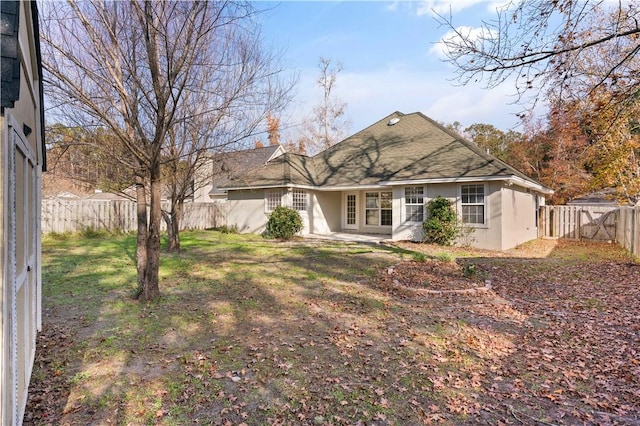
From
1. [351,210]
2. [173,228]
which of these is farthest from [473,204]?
[173,228]

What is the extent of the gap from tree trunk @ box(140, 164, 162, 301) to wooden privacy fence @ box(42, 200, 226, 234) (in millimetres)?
10310

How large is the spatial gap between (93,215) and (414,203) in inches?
543

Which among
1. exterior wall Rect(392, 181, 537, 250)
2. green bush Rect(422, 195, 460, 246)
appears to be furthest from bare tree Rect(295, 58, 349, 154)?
green bush Rect(422, 195, 460, 246)

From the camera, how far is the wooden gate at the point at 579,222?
16141 millimetres

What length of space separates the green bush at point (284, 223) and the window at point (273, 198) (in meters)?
1.00

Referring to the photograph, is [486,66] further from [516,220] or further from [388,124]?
[388,124]

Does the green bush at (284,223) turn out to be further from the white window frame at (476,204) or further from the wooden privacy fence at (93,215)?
the white window frame at (476,204)

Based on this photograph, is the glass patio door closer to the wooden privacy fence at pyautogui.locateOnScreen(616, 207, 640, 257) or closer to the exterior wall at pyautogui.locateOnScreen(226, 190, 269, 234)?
the exterior wall at pyautogui.locateOnScreen(226, 190, 269, 234)

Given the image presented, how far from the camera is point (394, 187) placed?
1502cm

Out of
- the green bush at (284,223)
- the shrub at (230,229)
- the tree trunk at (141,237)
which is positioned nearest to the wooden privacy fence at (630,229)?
the green bush at (284,223)

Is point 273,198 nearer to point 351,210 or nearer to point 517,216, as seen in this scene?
point 351,210

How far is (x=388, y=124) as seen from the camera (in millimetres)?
19219

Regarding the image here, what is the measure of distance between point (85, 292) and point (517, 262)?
10.4m

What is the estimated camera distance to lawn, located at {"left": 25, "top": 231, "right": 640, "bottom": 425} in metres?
3.12
